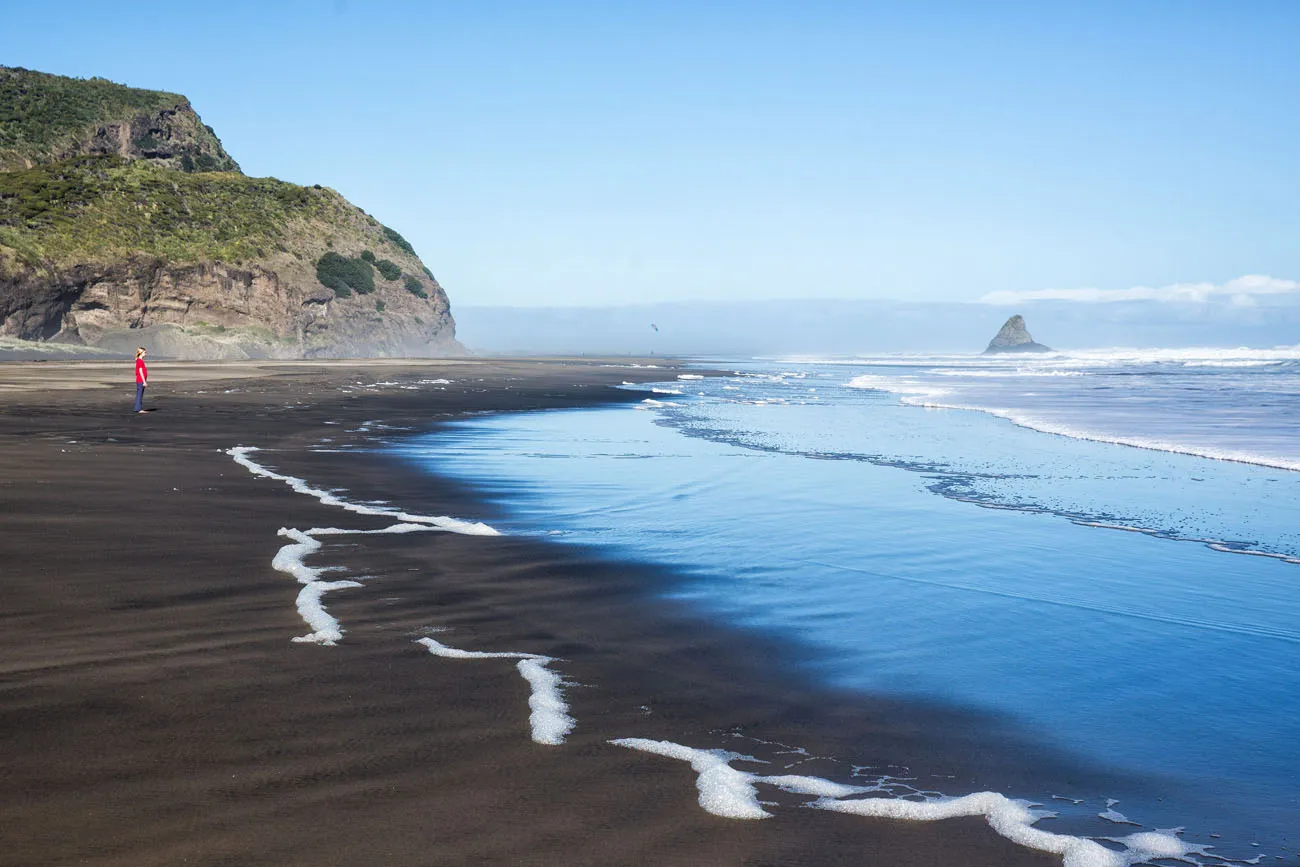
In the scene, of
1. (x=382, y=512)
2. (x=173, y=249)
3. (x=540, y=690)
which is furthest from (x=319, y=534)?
(x=173, y=249)

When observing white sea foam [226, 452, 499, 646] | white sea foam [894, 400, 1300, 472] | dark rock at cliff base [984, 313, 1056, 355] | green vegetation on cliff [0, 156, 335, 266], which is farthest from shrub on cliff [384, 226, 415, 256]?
dark rock at cliff base [984, 313, 1056, 355]

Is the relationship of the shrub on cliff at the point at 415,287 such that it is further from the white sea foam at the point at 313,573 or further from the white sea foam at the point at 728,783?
the white sea foam at the point at 728,783

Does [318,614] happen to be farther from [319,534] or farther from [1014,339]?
[1014,339]

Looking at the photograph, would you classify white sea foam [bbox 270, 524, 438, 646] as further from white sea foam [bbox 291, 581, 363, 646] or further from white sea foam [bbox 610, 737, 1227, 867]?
white sea foam [bbox 610, 737, 1227, 867]

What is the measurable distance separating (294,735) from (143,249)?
68.3 m

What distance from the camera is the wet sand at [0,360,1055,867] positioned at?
320 cm

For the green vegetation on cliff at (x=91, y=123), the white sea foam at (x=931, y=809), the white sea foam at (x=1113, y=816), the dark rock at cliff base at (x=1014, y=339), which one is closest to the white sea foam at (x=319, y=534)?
the white sea foam at (x=931, y=809)

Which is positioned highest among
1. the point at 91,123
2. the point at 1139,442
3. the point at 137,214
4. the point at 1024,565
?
the point at 91,123

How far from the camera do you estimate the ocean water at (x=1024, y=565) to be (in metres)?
4.36

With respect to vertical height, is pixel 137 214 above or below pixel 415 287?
above

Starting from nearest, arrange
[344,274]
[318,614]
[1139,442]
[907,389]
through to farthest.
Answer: [318,614]
[1139,442]
[907,389]
[344,274]

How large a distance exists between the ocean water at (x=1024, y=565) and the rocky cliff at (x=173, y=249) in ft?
164

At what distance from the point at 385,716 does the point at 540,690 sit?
0.79m

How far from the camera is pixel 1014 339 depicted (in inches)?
7534
